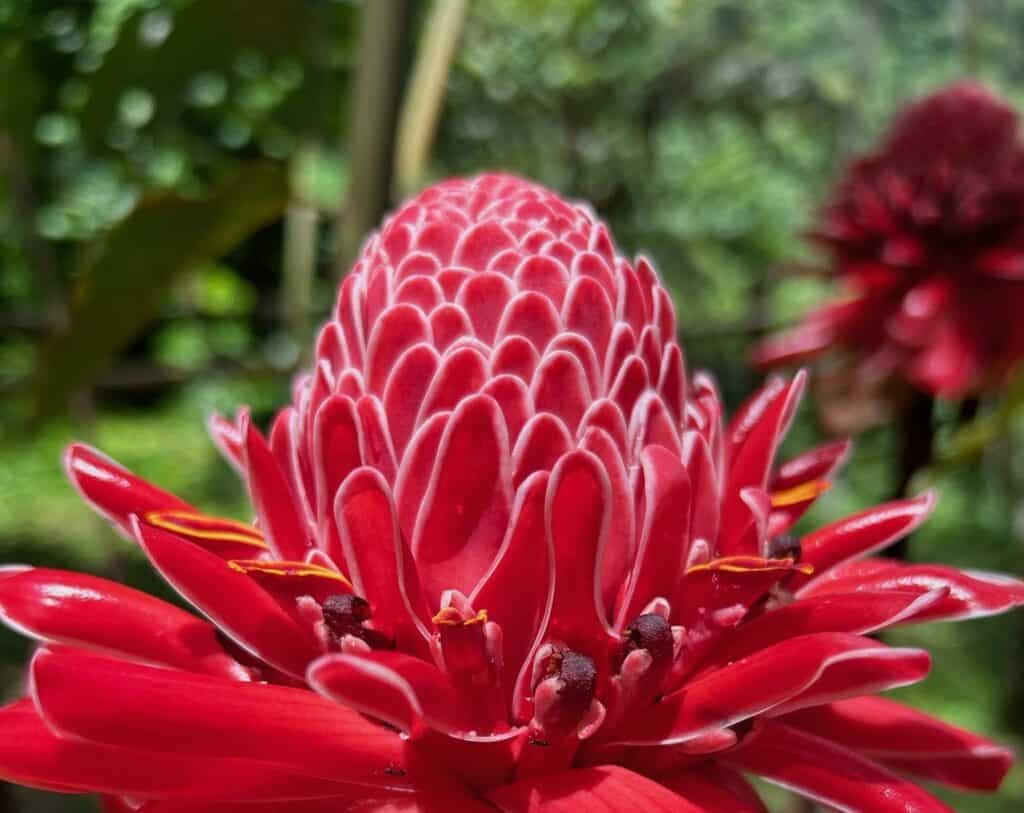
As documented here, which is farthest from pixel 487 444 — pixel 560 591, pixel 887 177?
pixel 887 177

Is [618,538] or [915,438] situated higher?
[618,538]

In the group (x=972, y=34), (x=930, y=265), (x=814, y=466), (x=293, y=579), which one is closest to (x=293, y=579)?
(x=293, y=579)

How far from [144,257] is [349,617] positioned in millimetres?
405

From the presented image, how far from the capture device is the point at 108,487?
0.37 metres

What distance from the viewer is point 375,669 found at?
0.27m

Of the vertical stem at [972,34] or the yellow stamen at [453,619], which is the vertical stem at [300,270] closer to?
the yellow stamen at [453,619]

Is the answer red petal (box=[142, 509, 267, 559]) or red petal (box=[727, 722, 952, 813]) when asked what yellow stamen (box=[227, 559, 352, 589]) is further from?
red petal (box=[727, 722, 952, 813])

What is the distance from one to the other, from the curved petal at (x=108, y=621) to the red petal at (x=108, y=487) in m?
0.03

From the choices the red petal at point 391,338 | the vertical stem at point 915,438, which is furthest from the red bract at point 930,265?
the red petal at point 391,338

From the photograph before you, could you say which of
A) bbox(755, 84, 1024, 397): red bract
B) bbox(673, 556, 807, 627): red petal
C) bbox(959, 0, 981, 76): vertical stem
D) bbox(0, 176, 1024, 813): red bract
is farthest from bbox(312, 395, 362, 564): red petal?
bbox(959, 0, 981, 76): vertical stem

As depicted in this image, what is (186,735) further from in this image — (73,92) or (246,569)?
(73,92)

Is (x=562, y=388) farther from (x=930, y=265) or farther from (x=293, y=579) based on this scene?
(x=930, y=265)

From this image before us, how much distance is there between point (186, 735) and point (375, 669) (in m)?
0.05

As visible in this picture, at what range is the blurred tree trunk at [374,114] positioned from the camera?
24.5 inches
